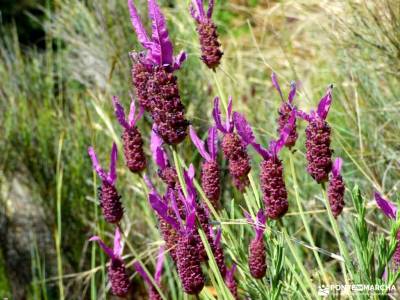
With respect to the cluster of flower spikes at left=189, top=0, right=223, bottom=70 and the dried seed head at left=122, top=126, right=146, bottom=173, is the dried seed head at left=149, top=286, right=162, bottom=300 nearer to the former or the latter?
the dried seed head at left=122, top=126, right=146, bottom=173

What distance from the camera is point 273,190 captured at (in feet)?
3.35

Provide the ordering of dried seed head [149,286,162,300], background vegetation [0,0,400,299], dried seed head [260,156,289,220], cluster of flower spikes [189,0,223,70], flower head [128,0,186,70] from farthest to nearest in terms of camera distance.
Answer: background vegetation [0,0,400,299], dried seed head [149,286,162,300], cluster of flower spikes [189,0,223,70], dried seed head [260,156,289,220], flower head [128,0,186,70]

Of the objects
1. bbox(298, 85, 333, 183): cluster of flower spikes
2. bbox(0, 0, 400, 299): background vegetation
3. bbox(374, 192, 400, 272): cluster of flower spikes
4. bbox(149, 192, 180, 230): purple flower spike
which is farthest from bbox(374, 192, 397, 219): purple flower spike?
bbox(0, 0, 400, 299): background vegetation

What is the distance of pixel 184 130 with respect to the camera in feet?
3.05

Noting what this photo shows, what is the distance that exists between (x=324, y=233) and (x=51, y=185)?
1.02 m

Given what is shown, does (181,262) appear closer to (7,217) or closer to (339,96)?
(339,96)

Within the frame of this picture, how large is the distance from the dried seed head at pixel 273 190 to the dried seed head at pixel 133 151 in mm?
208

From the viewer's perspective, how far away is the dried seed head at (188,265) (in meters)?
0.97

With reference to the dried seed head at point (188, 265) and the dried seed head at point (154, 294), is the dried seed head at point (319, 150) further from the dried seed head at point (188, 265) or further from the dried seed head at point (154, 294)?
the dried seed head at point (154, 294)

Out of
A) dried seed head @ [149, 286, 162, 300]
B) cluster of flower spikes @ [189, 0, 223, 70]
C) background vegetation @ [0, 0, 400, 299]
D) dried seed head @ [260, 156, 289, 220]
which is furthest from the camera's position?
background vegetation @ [0, 0, 400, 299]

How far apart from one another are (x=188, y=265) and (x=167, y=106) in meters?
0.23

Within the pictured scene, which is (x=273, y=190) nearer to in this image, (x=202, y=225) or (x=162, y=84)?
(x=202, y=225)

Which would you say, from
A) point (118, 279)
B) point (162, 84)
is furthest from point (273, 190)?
point (118, 279)

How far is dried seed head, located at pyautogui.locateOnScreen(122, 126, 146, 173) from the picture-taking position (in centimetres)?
112
